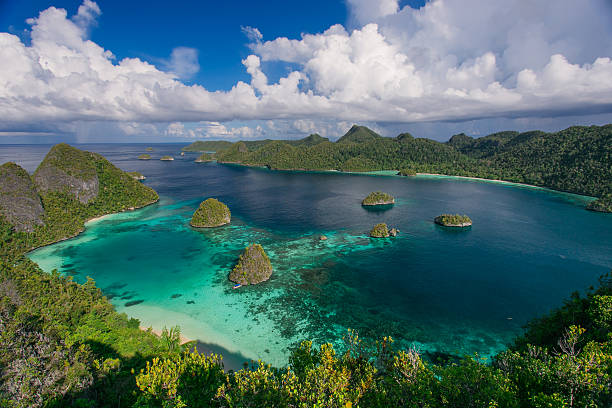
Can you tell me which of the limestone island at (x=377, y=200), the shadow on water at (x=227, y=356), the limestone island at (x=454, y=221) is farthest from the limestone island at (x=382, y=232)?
the shadow on water at (x=227, y=356)

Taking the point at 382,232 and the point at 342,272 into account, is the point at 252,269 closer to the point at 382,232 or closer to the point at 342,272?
the point at 342,272

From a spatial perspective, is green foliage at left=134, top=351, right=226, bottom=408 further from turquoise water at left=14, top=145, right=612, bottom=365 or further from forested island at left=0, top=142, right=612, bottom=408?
turquoise water at left=14, top=145, right=612, bottom=365

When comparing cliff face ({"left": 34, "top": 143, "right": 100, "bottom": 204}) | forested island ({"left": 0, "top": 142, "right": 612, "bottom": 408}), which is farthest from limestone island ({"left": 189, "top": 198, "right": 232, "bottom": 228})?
forested island ({"left": 0, "top": 142, "right": 612, "bottom": 408})

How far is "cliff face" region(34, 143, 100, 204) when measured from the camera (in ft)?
357

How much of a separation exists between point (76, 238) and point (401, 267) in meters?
110

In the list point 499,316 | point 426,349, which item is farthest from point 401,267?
point 426,349

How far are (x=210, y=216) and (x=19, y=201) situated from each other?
6046cm

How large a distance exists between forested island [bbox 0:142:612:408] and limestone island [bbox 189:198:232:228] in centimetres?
5566

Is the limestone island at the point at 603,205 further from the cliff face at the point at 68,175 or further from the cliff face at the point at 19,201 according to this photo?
the cliff face at the point at 68,175

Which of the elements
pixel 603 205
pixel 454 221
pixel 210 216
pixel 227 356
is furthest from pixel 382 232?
pixel 603 205

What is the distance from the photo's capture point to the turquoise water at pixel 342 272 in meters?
49.8

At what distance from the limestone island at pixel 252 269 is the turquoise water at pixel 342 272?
2063mm

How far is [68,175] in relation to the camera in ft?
372

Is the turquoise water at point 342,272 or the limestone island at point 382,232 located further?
the limestone island at point 382,232
